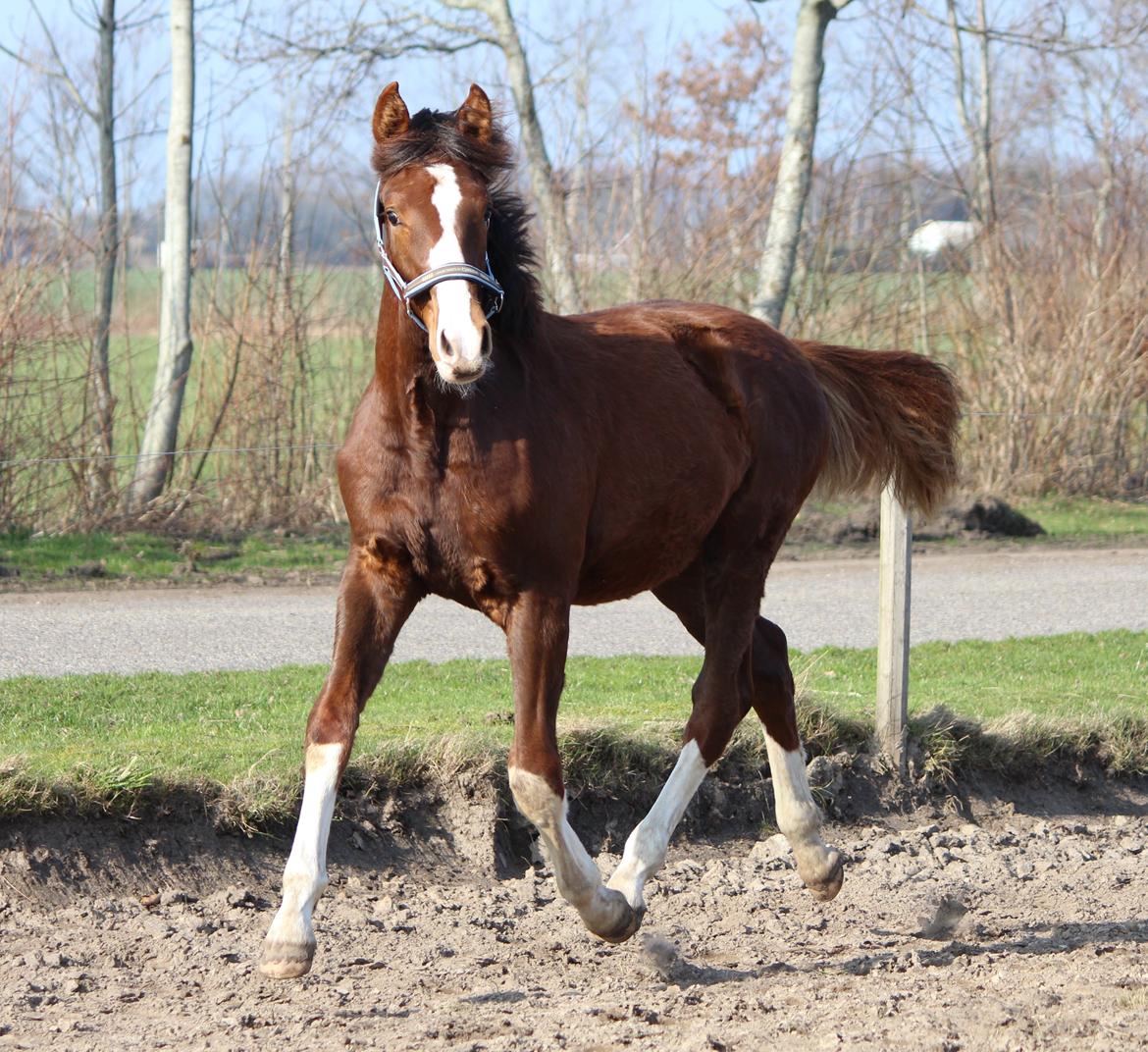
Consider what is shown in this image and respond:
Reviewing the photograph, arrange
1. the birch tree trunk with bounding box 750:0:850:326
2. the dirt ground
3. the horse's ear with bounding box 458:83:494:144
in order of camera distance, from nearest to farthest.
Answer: the dirt ground → the horse's ear with bounding box 458:83:494:144 → the birch tree trunk with bounding box 750:0:850:326

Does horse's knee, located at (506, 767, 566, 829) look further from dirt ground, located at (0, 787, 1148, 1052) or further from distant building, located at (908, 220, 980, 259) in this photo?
distant building, located at (908, 220, 980, 259)

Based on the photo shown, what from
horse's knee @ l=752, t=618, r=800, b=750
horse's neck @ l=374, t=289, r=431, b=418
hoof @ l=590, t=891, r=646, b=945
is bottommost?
hoof @ l=590, t=891, r=646, b=945

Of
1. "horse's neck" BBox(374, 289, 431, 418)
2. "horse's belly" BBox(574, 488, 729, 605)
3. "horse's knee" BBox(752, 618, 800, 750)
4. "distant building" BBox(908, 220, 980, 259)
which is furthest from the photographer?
"distant building" BBox(908, 220, 980, 259)

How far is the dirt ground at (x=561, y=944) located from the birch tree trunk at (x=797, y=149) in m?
8.36

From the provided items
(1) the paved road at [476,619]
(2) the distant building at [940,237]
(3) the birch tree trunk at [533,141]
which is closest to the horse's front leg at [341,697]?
(1) the paved road at [476,619]

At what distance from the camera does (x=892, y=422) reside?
19.1 feet

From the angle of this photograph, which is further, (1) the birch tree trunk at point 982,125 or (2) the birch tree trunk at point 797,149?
(1) the birch tree trunk at point 982,125

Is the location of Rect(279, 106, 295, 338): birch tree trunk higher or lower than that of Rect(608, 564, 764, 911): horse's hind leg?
higher

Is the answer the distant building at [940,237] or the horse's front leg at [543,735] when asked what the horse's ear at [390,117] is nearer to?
the horse's front leg at [543,735]

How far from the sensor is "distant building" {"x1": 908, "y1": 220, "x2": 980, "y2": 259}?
1513 cm

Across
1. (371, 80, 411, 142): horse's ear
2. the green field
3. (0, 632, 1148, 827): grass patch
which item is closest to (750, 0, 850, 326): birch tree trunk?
the green field

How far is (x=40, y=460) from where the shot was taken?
38.8 ft

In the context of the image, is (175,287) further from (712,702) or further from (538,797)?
(538,797)

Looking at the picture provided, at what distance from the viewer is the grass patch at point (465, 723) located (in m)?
5.22
